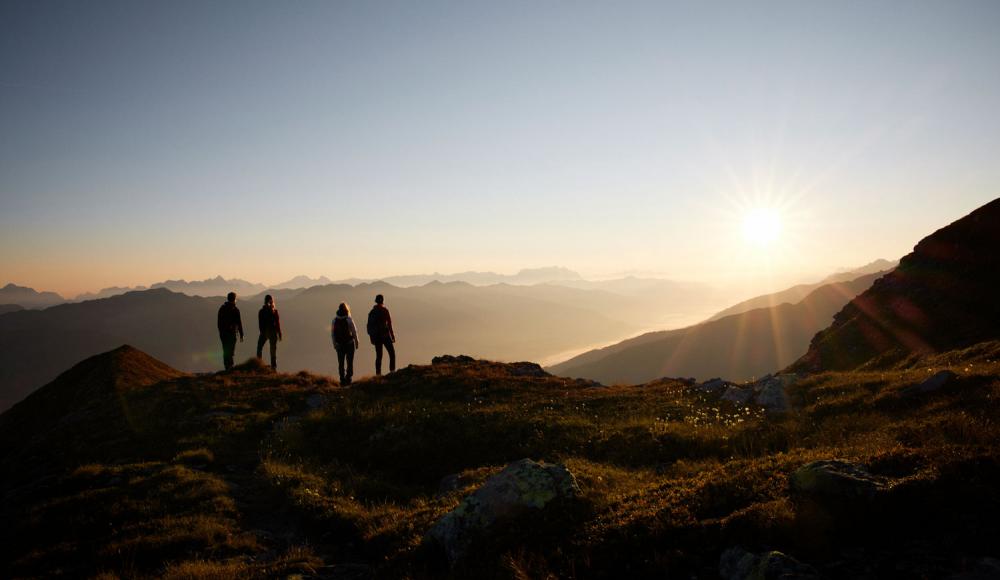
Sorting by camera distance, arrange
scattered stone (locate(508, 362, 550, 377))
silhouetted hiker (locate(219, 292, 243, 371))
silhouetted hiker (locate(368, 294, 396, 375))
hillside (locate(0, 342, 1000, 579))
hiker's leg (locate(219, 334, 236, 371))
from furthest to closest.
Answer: scattered stone (locate(508, 362, 550, 377)), hiker's leg (locate(219, 334, 236, 371)), silhouetted hiker (locate(219, 292, 243, 371)), silhouetted hiker (locate(368, 294, 396, 375)), hillside (locate(0, 342, 1000, 579))

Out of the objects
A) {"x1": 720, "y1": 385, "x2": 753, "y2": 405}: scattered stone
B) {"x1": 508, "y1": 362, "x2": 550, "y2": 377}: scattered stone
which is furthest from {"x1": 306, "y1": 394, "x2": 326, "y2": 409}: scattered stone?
{"x1": 720, "y1": 385, "x2": 753, "y2": 405}: scattered stone

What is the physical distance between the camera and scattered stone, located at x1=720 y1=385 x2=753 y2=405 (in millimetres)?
18119

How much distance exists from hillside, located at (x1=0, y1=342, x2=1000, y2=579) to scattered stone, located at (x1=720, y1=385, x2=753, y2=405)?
589mm

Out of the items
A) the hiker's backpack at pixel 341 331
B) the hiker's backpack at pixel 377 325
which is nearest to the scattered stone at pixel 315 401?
the hiker's backpack at pixel 341 331

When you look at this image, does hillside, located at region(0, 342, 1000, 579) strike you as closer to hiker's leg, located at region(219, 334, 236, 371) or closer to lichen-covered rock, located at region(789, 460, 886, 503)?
lichen-covered rock, located at region(789, 460, 886, 503)

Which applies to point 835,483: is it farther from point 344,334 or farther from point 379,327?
point 344,334

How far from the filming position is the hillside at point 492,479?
19.9 feet

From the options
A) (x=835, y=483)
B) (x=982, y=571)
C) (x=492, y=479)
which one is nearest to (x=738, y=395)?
(x=835, y=483)

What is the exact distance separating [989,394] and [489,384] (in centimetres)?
1783

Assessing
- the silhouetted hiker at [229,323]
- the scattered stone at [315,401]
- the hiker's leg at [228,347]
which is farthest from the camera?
the hiker's leg at [228,347]

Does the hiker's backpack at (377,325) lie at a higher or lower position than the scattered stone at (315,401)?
higher

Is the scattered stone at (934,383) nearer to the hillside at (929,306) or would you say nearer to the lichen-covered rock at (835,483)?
the lichen-covered rock at (835,483)

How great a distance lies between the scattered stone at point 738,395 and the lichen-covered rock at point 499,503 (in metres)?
12.1

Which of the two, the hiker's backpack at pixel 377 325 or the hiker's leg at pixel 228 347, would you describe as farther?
the hiker's leg at pixel 228 347
